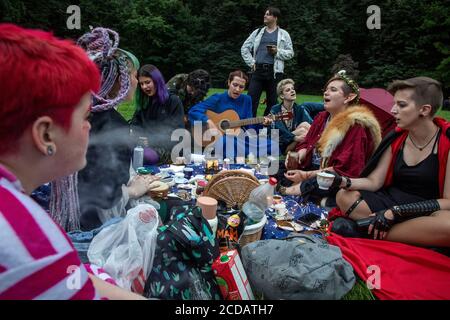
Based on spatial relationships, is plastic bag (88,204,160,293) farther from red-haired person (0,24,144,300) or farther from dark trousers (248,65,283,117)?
dark trousers (248,65,283,117)

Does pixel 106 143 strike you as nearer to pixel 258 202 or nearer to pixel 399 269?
pixel 258 202

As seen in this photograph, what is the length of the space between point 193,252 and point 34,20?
2039cm

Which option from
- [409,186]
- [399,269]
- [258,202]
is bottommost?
[399,269]

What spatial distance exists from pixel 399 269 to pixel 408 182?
87 centimetres

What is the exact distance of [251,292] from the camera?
2.15m

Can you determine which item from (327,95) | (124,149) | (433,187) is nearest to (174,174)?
(124,149)

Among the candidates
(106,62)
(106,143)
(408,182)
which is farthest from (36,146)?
(408,182)

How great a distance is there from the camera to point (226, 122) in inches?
231

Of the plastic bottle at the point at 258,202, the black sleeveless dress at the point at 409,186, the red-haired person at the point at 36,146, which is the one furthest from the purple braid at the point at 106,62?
the black sleeveless dress at the point at 409,186

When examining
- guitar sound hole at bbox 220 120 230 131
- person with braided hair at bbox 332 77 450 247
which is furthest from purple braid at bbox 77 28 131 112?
guitar sound hole at bbox 220 120 230 131

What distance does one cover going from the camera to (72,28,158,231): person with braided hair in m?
2.30

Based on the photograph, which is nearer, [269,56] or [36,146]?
[36,146]

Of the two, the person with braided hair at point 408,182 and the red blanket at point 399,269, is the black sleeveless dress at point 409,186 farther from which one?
the red blanket at point 399,269

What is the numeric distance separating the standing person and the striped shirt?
662 centimetres
